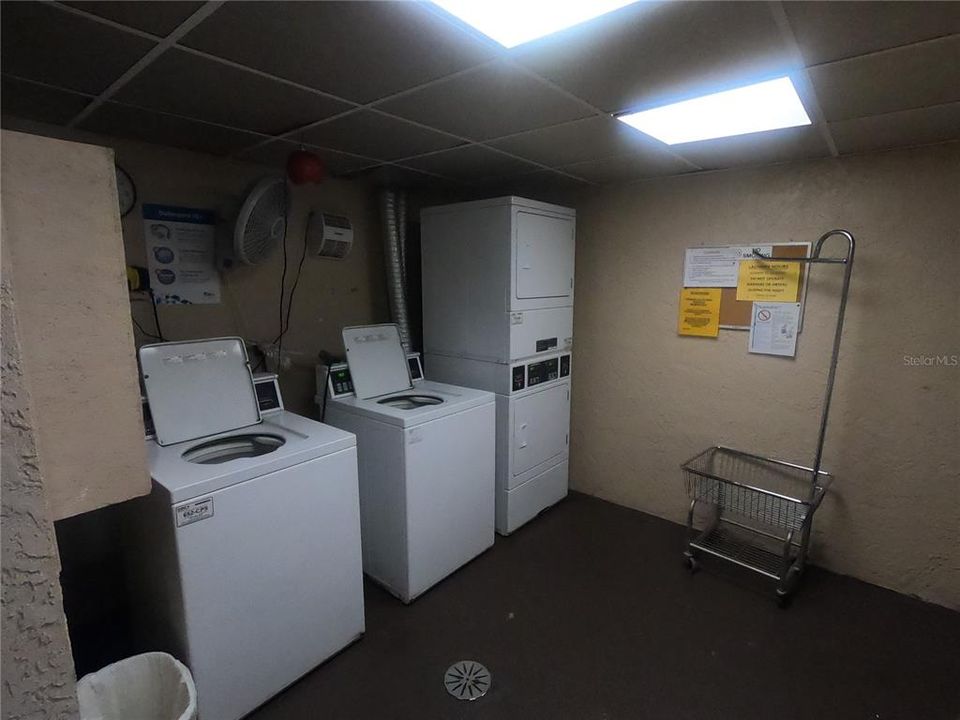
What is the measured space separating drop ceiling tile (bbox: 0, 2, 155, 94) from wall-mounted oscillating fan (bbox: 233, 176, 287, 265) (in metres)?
0.68

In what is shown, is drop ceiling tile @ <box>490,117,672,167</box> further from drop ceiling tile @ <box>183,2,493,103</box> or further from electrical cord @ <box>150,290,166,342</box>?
electrical cord @ <box>150,290,166,342</box>

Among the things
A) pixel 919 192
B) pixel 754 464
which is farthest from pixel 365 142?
pixel 754 464

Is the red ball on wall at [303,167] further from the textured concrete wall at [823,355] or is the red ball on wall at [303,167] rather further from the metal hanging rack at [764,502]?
the metal hanging rack at [764,502]

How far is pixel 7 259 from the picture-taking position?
80cm

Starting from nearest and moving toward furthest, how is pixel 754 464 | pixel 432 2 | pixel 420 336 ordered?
pixel 432 2
pixel 754 464
pixel 420 336

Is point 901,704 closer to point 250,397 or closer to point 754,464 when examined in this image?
point 754,464

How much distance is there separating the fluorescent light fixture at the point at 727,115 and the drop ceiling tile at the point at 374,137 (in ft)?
2.54

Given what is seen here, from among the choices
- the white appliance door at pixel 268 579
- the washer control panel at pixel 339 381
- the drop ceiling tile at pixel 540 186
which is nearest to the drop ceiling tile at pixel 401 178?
the drop ceiling tile at pixel 540 186

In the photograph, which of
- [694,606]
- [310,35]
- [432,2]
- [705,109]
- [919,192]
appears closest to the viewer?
[432,2]

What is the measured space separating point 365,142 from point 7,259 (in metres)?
1.47

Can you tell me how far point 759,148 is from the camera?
6.85 feet

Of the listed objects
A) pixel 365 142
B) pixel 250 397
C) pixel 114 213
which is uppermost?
pixel 365 142

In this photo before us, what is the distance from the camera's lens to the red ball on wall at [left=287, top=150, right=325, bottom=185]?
201cm

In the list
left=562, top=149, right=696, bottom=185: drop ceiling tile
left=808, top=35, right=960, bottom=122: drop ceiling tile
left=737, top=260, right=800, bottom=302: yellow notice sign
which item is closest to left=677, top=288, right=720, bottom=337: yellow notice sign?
left=737, top=260, right=800, bottom=302: yellow notice sign
